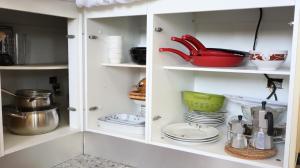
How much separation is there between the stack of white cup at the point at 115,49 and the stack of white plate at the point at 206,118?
0.41 metres

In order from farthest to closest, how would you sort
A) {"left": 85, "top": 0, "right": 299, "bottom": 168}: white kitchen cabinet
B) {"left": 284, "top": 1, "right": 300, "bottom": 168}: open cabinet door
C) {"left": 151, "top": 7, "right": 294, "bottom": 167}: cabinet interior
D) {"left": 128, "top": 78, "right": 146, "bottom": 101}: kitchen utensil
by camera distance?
{"left": 128, "top": 78, "right": 146, "bottom": 101}: kitchen utensil < {"left": 151, "top": 7, "right": 294, "bottom": 167}: cabinet interior < {"left": 85, "top": 0, "right": 299, "bottom": 168}: white kitchen cabinet < {"left": 284, "top": 1, "right": 300, "bottom": 168}: open cabinet door

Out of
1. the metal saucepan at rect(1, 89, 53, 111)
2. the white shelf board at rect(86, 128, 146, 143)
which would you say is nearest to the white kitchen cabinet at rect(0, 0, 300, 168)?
the white shelf board at rect(86, 128, 146, 143)

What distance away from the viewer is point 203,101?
1229 mm

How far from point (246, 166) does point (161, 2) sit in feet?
2.10

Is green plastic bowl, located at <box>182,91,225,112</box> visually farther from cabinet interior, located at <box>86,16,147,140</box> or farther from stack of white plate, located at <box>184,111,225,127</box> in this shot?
cabinet interior, located at <box>86,16,147,140</box>

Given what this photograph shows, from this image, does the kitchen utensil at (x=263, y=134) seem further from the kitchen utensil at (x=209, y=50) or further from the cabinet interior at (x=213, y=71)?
the kitchen utensil at (x=209, y=50)

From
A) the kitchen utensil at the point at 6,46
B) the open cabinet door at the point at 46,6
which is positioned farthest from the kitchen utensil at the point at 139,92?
the kitchen utensil at the point at 6,46

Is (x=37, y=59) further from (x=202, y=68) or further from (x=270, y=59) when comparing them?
(x=270, y=59)

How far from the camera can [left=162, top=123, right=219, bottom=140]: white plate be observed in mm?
1072

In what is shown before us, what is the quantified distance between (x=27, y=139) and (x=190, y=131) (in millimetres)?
670

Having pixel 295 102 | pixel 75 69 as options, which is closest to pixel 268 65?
pixel 295 102

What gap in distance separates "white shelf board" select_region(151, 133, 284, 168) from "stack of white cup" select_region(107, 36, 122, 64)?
39cm

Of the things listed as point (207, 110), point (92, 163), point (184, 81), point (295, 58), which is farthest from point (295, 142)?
point (92, 163)

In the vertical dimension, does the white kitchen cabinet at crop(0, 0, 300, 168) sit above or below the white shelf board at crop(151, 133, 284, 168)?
above
